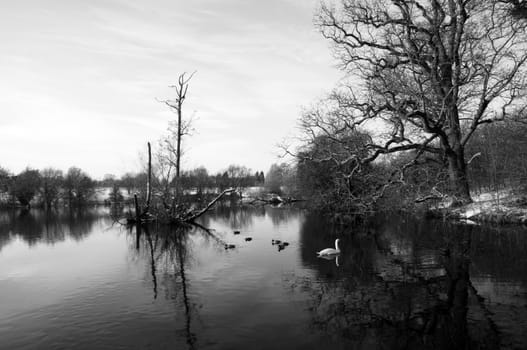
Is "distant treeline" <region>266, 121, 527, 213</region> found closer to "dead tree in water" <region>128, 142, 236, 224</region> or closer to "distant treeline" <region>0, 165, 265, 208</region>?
"dead tree in water" <region>128, 142, 236, 224</region>

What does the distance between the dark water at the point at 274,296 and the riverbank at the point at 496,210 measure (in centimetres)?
351

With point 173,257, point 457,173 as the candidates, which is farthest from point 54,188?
point 457,173

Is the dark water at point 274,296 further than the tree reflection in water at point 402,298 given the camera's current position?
Answer: Yes

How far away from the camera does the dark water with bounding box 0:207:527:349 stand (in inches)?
292

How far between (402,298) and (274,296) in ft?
10.9

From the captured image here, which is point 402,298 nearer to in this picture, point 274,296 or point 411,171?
point 274,296

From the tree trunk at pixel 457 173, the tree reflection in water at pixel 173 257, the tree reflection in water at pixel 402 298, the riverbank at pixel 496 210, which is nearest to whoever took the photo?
the tree reflection in water at pixel 402 298

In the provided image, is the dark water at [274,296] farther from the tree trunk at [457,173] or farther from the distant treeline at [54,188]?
the distant treeline at [54,188]

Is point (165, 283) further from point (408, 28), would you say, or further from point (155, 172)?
point (155, 172)

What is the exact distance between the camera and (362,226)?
87.1ft

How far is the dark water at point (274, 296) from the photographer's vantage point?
7422 millimetres

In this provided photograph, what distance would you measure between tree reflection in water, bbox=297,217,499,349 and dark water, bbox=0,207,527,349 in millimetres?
34

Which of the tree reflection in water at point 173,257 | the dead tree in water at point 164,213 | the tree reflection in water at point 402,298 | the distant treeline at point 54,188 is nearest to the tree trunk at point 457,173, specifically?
the tree reflection in water at point 402,298

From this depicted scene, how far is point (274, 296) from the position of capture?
33.5 feet
